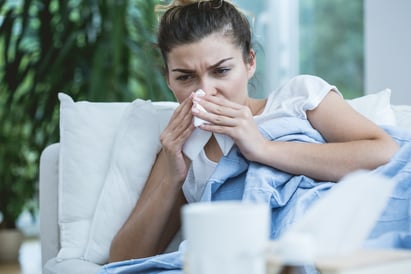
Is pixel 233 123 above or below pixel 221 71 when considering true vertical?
below

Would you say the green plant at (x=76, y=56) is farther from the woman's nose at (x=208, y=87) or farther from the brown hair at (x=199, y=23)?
the woman's nose at (x=208, y=87)

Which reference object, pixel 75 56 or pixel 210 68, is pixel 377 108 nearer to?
pixel 210 68

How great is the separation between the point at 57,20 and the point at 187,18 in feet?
7.03

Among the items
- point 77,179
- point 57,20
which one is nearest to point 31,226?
point 57,20

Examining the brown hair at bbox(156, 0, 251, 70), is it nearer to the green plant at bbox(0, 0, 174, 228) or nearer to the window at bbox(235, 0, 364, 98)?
the green plant at bbox(0, 0, 174, 228)

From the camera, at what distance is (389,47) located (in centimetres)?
337

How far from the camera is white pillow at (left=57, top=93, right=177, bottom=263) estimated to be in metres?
1.85

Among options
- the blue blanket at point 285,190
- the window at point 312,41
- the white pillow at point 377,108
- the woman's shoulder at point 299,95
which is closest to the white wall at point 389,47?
the window at point 312,41

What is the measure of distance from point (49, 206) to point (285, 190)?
0.69 metres

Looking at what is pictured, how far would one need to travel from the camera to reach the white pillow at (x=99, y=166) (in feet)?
6.08

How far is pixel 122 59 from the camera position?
11.7 feet

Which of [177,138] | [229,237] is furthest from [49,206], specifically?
[229,237]

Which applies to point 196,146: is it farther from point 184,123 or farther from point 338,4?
point 338,4

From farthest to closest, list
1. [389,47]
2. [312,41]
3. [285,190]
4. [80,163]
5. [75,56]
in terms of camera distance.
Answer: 1. [312,41]
2. [75,56]
3. [389,47]
4. [80,163]
5. [285,190]
